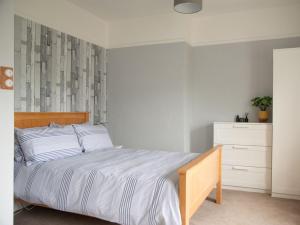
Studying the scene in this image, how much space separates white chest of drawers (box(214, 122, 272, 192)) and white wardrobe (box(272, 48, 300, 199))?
5.7 inches

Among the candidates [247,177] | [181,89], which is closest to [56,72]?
[181,89]

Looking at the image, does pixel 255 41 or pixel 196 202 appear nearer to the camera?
pixel 196 202

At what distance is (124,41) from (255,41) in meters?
1.94

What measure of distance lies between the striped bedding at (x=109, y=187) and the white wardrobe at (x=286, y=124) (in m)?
1.37

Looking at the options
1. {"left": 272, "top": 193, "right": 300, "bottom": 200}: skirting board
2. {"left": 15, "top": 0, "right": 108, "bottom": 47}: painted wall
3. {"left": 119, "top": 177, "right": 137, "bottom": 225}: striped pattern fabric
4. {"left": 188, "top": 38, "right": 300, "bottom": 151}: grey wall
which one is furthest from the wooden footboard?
{"left": 15, "top": 0, "right": 108, "bottom": 47}: painted wall

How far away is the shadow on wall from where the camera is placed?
448 centimetres

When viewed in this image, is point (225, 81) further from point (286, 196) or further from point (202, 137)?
point (286, 196)

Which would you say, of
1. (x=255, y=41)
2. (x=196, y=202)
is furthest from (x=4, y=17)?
(x=255, y=41)

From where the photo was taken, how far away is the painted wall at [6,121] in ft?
6.66

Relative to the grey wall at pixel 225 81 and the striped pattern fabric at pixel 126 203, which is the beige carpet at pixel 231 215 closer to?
the striped pattern fabric at pixel 126 203

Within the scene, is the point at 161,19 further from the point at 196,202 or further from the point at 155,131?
the point at 196,202

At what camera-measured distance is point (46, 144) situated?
9.79ft

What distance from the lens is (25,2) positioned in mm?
3279

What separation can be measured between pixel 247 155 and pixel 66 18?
9.71 feet
